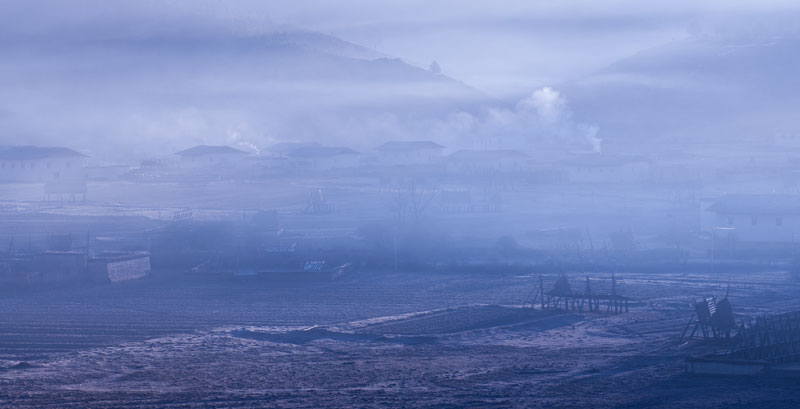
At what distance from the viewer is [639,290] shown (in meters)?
15.2

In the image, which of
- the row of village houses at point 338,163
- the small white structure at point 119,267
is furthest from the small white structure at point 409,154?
the small white structure at point 119,267

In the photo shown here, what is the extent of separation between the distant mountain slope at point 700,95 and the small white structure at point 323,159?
1481 centimetres

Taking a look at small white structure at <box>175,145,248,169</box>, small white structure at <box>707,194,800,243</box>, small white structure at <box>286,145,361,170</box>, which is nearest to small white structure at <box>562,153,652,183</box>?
small white structure at <box>286,145,361,170</box>

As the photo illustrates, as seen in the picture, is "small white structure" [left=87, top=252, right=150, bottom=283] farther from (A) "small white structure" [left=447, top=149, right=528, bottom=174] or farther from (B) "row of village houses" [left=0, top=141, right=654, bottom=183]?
(A) "small white structure" [left=447, top=149, right=528, bottom=174]

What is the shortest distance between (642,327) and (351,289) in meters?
4.88

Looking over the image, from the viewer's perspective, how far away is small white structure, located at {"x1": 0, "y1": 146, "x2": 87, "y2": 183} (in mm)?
37031

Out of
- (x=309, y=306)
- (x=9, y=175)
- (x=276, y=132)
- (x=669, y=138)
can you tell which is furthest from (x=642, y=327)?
(x=276, y=132)

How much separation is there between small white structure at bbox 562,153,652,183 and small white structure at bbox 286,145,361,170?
8928mm

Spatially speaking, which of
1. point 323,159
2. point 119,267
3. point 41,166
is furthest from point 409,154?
point 119,267

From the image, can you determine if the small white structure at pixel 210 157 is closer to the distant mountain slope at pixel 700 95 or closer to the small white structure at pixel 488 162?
the small white structure at pixel 488 162

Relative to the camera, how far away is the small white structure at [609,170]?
33344mm

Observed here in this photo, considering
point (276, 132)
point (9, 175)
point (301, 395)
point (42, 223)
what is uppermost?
point (276, 132)

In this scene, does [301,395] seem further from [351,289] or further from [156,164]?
[156,164]

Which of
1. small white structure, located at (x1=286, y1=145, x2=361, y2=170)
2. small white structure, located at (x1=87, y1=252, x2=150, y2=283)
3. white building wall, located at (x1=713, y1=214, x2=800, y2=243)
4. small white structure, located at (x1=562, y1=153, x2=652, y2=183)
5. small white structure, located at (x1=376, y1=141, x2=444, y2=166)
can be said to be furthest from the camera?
small white structure, located at (x1=376, y1=141, x2=444, y2=166)
